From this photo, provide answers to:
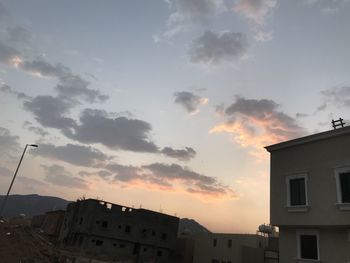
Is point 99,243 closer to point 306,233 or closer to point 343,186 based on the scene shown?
point 306,233

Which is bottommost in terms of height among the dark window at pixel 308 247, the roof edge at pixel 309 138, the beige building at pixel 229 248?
the dark window at pixel 308 247

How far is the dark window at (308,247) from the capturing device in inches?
861

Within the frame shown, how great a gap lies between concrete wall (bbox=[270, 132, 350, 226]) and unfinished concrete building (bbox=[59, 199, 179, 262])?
34.7 meters

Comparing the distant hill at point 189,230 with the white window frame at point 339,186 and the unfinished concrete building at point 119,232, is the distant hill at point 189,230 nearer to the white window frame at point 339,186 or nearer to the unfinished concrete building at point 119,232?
the unfinished concrete building at point 119,232

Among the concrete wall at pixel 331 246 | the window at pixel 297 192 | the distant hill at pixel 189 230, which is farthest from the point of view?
the distant hill at pixel 189 230

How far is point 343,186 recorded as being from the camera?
20.9 m

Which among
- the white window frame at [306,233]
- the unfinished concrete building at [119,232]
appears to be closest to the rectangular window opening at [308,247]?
the white window frame at [306,233]

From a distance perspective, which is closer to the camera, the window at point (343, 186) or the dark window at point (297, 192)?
the window at point (343, 186)

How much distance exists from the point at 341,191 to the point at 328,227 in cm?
242

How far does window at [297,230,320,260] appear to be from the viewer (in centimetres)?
2181

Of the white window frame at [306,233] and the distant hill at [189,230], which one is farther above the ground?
the distant hill at [189,230]

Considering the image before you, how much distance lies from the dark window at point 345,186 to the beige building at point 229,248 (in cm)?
2900

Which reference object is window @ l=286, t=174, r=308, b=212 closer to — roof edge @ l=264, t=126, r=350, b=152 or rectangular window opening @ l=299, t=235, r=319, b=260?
rectangular window opening @ l=299, t=235, r=319, b=260

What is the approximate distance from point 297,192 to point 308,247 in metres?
3.63
